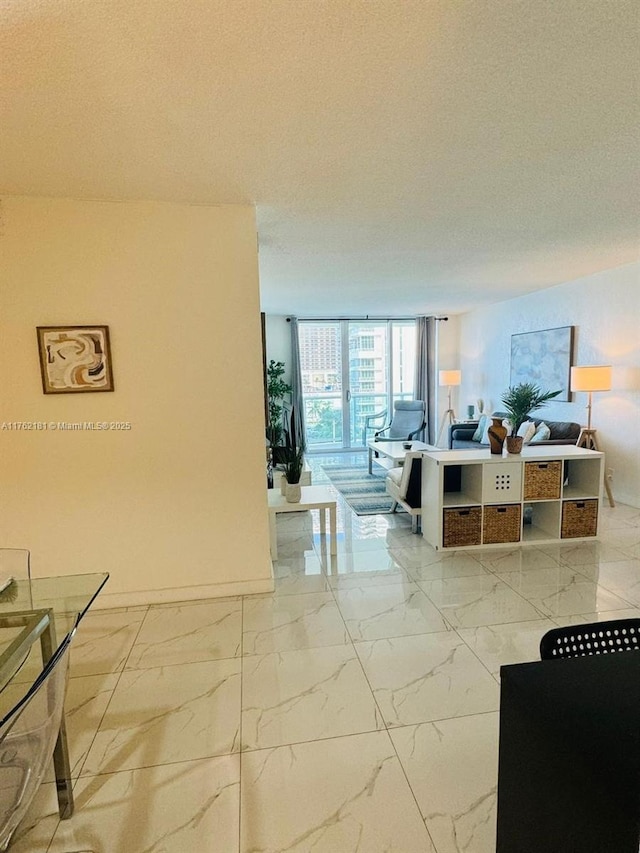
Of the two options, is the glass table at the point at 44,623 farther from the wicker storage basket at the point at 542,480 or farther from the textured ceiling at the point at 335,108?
the wicker storage basket at the point at 542,480

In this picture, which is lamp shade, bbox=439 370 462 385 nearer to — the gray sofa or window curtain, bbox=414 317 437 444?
window curtain, bbox=414 317 437 444

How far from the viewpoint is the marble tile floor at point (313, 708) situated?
1.35m

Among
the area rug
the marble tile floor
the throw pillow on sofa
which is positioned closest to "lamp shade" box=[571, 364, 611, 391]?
the throw pillow on sofa

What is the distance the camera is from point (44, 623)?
1346 mm

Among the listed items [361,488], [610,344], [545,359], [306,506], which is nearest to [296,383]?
[361,488]

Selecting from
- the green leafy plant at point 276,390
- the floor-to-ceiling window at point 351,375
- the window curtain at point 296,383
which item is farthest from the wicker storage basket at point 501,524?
the floor-to-ceiling window at point 351,375

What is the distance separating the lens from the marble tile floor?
135cm

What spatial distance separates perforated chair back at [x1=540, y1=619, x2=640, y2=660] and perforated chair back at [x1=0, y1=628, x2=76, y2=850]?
1.24m

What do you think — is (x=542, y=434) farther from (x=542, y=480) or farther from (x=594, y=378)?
(x=542, y=480)

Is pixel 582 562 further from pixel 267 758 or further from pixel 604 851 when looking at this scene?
pixel 604 851

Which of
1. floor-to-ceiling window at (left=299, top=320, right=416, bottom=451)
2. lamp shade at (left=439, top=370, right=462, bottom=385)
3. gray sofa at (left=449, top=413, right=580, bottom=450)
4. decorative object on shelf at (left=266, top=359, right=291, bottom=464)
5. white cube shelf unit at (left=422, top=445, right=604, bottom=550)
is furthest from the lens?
floor-to-ceiling window at (left=299, top=320, right=416, bottom=451)

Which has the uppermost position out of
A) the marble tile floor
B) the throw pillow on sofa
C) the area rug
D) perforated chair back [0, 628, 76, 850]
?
the throw pillow on sofa

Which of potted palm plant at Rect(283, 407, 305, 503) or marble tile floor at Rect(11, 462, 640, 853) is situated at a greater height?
potted palm plant at Rect(283, 407, 305, 503)

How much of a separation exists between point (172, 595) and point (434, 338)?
254 inches
